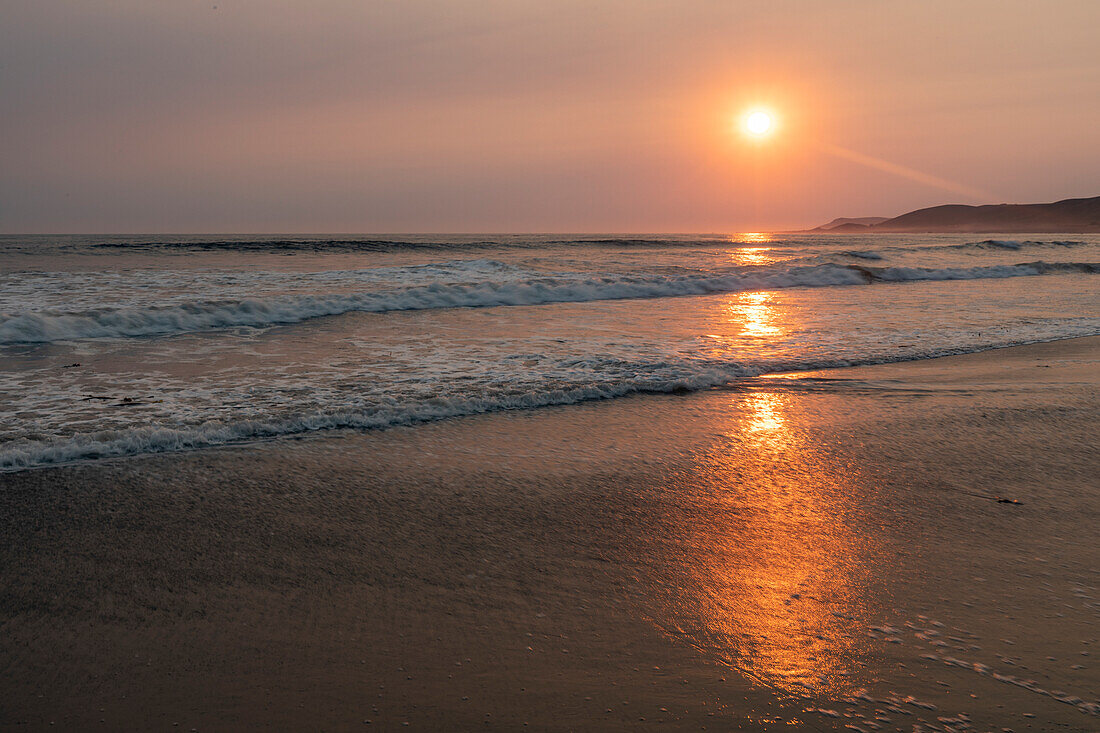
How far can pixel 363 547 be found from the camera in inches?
117

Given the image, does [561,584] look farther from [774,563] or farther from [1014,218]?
[1014,218]

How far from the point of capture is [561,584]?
8.80 ft

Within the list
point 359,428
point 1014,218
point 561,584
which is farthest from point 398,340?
point 1014,218

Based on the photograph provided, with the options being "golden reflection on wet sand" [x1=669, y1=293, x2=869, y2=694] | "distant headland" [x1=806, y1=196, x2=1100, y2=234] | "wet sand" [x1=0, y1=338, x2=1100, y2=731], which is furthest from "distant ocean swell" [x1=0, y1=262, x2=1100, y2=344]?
"distant headland" [x1=806, y1=196, x2=1100, y2=234]

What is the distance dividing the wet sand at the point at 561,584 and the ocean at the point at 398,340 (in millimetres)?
777

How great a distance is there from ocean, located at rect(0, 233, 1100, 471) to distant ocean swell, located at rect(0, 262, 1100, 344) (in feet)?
0.15

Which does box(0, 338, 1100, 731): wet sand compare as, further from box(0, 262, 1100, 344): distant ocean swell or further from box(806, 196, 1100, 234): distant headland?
box(806, 196, 1100, 234): distant headland

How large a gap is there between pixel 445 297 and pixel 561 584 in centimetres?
1158

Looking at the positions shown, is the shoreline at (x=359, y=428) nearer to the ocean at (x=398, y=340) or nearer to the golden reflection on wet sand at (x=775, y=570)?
the ocean at (x=398, y=340)

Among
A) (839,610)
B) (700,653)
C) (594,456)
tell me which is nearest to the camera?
(700,653)

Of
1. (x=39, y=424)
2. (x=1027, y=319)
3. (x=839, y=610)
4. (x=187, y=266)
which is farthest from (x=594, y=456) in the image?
(x=187, y=266)

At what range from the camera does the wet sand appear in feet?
6.51

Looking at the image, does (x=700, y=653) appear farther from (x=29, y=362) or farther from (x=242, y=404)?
(x=29, y=362)

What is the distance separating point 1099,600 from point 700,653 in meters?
1.48
